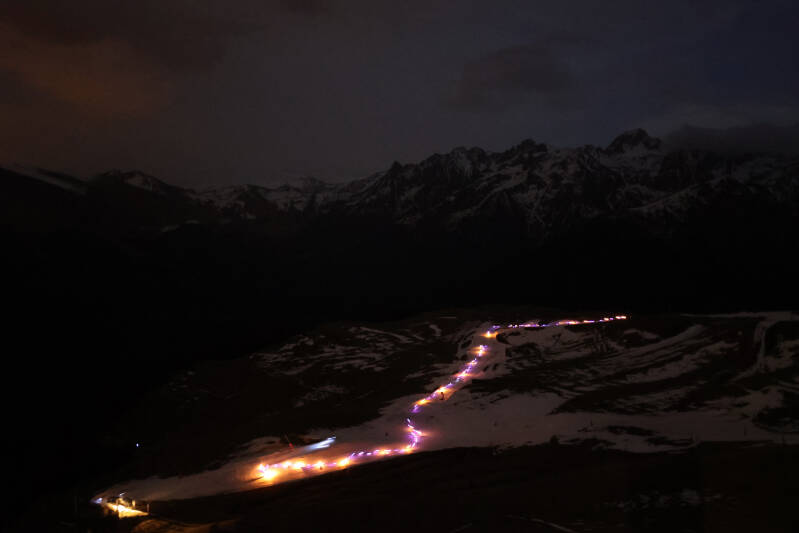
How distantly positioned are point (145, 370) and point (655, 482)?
366ft

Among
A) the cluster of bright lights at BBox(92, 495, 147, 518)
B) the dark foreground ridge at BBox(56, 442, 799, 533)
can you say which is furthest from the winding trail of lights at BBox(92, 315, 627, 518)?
the dark foreground ridge at BBox(56, 442, 799, 533)

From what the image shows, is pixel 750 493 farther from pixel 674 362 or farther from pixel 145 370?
pixel 145 370

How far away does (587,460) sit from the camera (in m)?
27.6

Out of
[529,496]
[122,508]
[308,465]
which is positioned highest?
[529,496]

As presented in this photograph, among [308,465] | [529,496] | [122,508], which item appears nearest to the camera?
[529,496]

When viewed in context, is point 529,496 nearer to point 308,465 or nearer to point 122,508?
point 308,465

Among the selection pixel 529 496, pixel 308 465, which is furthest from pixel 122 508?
pixel 529 496

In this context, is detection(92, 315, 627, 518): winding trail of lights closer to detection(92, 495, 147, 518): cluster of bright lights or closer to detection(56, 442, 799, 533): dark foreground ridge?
detection(92, 495, 147, 518): cluster of bright lights

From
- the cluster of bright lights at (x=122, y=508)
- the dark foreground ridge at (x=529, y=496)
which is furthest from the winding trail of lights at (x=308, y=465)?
the dark foreground ridge at (x=529, y=496)

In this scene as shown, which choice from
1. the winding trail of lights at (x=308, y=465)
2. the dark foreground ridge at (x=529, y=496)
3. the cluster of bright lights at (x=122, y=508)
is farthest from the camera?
the winding trail of lights at (x=308, y=465)

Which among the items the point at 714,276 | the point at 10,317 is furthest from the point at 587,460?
the point at 714,276

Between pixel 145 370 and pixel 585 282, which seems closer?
pixel 145 370

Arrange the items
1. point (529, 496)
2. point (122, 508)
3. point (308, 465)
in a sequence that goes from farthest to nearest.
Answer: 1. point (308, 465)
2. point (122, 508)
3. point (529, 496)

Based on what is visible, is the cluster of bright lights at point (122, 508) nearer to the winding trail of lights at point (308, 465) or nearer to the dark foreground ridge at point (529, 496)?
the winding trail of lights at point (308, 465)
